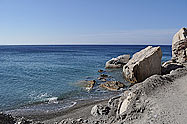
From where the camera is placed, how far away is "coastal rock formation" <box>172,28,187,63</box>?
24.4m

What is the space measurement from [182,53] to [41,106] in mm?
21626

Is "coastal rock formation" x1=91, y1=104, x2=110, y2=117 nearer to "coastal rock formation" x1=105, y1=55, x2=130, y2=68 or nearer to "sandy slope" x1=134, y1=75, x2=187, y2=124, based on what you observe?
"sandy slope" x1=134, y1=75, x2=187, y2=124

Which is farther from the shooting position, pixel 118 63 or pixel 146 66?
pixel 118 63

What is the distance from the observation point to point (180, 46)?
978 inches

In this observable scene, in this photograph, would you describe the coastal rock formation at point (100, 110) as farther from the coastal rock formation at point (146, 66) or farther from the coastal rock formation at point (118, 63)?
the coastal rock formation at point (118, 63)

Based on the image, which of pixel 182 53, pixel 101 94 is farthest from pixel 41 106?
pixel 182 53

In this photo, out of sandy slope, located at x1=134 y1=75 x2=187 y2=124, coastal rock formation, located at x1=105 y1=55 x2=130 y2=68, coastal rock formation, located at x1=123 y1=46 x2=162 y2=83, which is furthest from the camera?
coastal rock formation, located at x1=105 y1=55 x2=130 y2=68

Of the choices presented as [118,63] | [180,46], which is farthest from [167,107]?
[118,63]

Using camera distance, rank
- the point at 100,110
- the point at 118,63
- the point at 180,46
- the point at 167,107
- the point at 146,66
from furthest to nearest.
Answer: the point at 118,63
the point at 180,46
the point at 146,66
the point at 100,110
the point at 167,107

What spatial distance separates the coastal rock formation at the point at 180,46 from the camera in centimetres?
2442

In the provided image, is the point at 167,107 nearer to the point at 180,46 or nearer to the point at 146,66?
the point at 146,66

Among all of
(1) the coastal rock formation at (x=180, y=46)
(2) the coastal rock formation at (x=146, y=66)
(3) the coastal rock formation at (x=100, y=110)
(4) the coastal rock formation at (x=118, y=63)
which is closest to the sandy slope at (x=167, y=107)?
(3) the coastal rock formation at (x=100, y=110)

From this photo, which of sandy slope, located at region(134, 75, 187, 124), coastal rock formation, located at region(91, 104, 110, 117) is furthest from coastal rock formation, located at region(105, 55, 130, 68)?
coastal rock formation, located at region(91, 104, 110, 117)

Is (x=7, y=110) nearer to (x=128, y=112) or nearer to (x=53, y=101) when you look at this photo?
(x=53, y=101)
